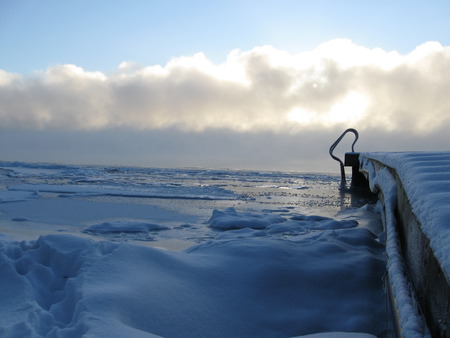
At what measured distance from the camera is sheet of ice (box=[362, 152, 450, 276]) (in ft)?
3.84

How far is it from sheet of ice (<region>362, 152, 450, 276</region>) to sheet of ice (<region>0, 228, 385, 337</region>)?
860 mm

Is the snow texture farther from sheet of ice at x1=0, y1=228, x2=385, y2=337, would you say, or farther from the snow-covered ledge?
sheet of ice at x1=0, y1=228, x2=385, y2=337

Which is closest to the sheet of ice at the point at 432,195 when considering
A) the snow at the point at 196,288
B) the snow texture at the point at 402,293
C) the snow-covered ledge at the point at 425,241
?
the snow-covered ledge at the point at 425,241

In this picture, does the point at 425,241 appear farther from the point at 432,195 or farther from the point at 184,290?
the point at 184,290

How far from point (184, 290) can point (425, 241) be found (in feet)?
4.55

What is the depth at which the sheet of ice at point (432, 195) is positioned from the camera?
117 centimetres

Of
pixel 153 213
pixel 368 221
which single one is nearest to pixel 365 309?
pixel 368 221

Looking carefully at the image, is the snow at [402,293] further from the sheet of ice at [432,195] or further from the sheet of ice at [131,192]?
the sheet of ice at [131,192]

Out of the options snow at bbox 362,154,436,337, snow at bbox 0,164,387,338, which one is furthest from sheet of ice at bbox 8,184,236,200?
snow at bbox 362,154,436,337

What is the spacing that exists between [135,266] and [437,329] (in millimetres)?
1773

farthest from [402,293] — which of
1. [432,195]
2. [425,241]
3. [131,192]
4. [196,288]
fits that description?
[131,192]

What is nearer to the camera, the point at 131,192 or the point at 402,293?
the point at 402,293

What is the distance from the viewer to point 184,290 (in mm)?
2248

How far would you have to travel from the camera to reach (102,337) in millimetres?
1554
